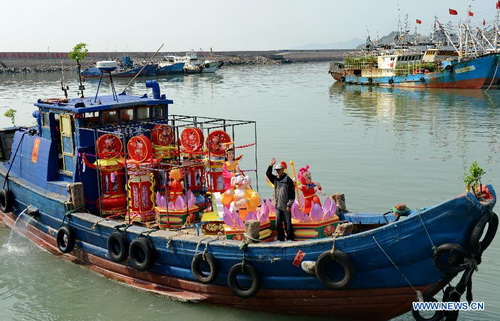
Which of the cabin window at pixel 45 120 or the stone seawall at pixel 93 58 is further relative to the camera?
the stone seawall at pixel 93 58

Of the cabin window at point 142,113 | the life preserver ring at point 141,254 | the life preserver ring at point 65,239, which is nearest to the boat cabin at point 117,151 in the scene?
the cabin window at point 142,113

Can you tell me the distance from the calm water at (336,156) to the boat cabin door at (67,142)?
2165 millimetres

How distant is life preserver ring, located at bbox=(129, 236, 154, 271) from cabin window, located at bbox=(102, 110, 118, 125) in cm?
304

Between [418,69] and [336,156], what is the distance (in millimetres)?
34229

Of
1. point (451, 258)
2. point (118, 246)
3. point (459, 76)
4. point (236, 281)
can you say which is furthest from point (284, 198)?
point (459, 76)

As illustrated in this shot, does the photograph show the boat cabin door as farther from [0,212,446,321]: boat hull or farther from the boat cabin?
[0,212,446,321]: boat hull

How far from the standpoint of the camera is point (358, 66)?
2435 inches

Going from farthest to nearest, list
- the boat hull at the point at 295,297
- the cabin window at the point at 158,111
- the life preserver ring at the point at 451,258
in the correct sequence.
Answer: the cabin window at the point at 158,111 → the boat hull at the point at 295,297 → the life preserver ring at the point at 451,258

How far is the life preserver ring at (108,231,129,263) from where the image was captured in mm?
9781

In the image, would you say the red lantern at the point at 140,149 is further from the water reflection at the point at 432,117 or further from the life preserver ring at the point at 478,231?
Answer: the water reflection at the point at 432,117

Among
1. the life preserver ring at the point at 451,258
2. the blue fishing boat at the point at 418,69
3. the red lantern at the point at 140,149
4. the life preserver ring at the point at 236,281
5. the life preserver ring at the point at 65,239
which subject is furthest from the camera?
the blue fishing boat at the point at 418,69

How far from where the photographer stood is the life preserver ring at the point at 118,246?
32.1 ft

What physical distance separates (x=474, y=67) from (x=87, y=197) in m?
42.4

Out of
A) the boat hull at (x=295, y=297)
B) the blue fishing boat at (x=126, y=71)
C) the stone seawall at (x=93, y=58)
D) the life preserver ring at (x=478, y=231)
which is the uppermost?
the stone seawall at (x=93, y=58)
